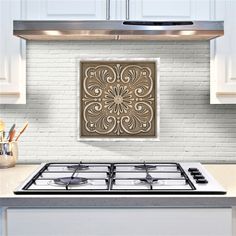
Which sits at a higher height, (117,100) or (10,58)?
(10,58)

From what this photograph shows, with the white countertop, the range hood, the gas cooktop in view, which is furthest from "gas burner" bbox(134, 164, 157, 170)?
the range hood

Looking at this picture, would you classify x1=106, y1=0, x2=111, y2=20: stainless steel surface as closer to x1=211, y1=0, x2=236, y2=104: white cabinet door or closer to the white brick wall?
the white brick wall

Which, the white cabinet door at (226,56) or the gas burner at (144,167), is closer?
the white cabinet door at (226,56)

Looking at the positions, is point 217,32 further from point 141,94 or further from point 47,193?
point 47,193

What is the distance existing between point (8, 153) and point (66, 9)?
700 mm

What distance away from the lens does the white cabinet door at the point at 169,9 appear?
2303 millimetres

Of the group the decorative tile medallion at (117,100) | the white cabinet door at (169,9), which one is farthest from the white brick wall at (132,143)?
the white cabinet door at (169,9)

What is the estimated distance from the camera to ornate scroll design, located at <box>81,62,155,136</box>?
103 inches

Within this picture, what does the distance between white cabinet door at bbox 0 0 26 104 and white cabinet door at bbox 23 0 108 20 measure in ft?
0.23

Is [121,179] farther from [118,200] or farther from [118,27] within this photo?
[118,27]

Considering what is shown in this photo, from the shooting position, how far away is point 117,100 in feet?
8.58
